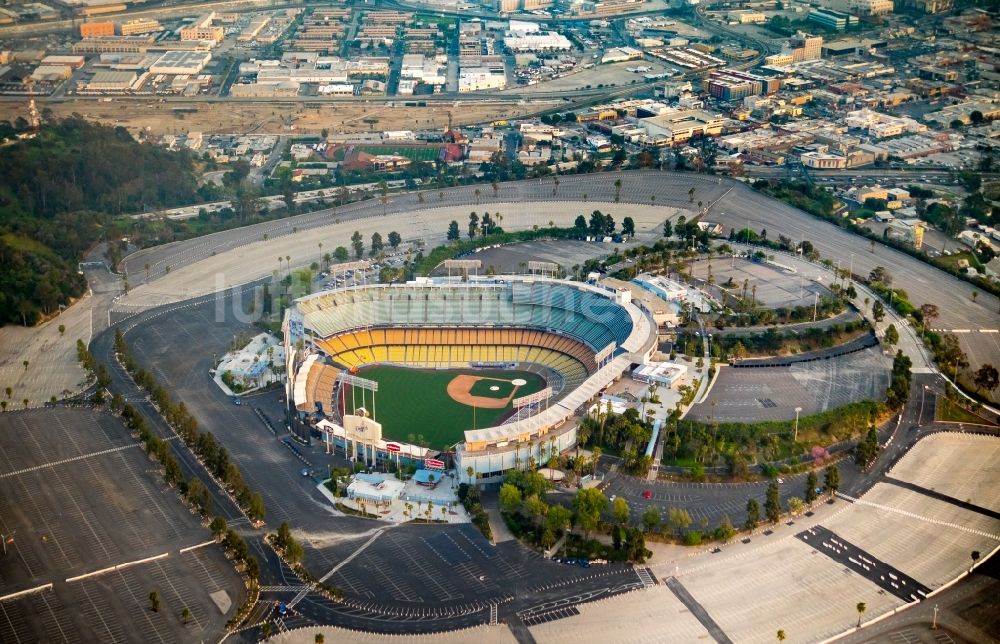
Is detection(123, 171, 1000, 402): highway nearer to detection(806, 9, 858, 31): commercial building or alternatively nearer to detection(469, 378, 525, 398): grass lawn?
detection(469, 378, 525, 398): grass lawn

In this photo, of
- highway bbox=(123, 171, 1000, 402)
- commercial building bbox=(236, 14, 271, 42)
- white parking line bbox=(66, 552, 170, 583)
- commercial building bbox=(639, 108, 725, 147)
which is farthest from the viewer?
commercial building bbox=(236, 14, 271, 42)

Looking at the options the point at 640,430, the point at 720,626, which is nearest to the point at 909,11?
the point at 640,430

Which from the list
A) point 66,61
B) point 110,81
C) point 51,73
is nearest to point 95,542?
point 110,81

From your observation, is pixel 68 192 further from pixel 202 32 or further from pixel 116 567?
pixel 202 32

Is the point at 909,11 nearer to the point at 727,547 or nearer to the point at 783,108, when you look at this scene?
the point at 783,108

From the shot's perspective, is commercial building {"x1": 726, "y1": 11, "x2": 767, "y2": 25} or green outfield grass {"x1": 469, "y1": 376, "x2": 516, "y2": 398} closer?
green outfield grass {"x1": 469, "y1": 376, "x2": 516, "y2": 398}

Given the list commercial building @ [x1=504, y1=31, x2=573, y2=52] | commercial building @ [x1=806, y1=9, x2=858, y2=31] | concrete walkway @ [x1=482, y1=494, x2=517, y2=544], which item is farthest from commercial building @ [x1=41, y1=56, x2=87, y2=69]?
concrete walkway @ [x1=482, y1=494, x2=517, y2=544]
